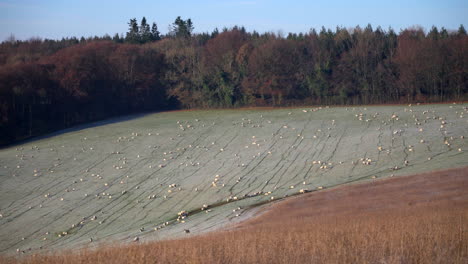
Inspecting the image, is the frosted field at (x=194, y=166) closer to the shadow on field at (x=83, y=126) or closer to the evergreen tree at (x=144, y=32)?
the shadow on field at (x=83, y=126)

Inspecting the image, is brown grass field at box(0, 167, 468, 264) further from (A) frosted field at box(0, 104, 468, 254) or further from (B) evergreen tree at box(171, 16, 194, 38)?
(B) evergreen tree at box(171, 16, 194, 38)

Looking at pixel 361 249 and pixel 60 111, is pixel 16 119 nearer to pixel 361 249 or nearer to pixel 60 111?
Result: pixel 60 111

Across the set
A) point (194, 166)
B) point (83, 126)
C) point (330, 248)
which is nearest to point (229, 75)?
point (83, 126)

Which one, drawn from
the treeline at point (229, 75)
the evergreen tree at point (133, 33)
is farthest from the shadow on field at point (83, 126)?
the evergreen tree at point (133, 33)

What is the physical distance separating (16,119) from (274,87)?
33006mm

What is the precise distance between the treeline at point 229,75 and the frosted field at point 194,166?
8.44 meters

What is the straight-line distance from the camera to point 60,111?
→ 61562 millimetres

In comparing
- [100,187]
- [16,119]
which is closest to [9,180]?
[100,187]

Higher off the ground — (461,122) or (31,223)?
(461,122)

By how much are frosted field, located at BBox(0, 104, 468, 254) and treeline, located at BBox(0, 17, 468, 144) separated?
8438mm

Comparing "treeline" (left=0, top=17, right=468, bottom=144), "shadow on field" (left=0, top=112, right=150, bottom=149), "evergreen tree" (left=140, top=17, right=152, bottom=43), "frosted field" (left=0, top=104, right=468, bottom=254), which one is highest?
"evergreen tree" (left=140, top=17, right=152, bottom=43)

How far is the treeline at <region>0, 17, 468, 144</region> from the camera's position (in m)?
59.7

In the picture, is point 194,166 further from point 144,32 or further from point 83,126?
point 144,32

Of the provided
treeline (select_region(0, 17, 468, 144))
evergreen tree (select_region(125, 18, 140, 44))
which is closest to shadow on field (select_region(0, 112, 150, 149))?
treeline (select_region(0, 17, 468, 144))
